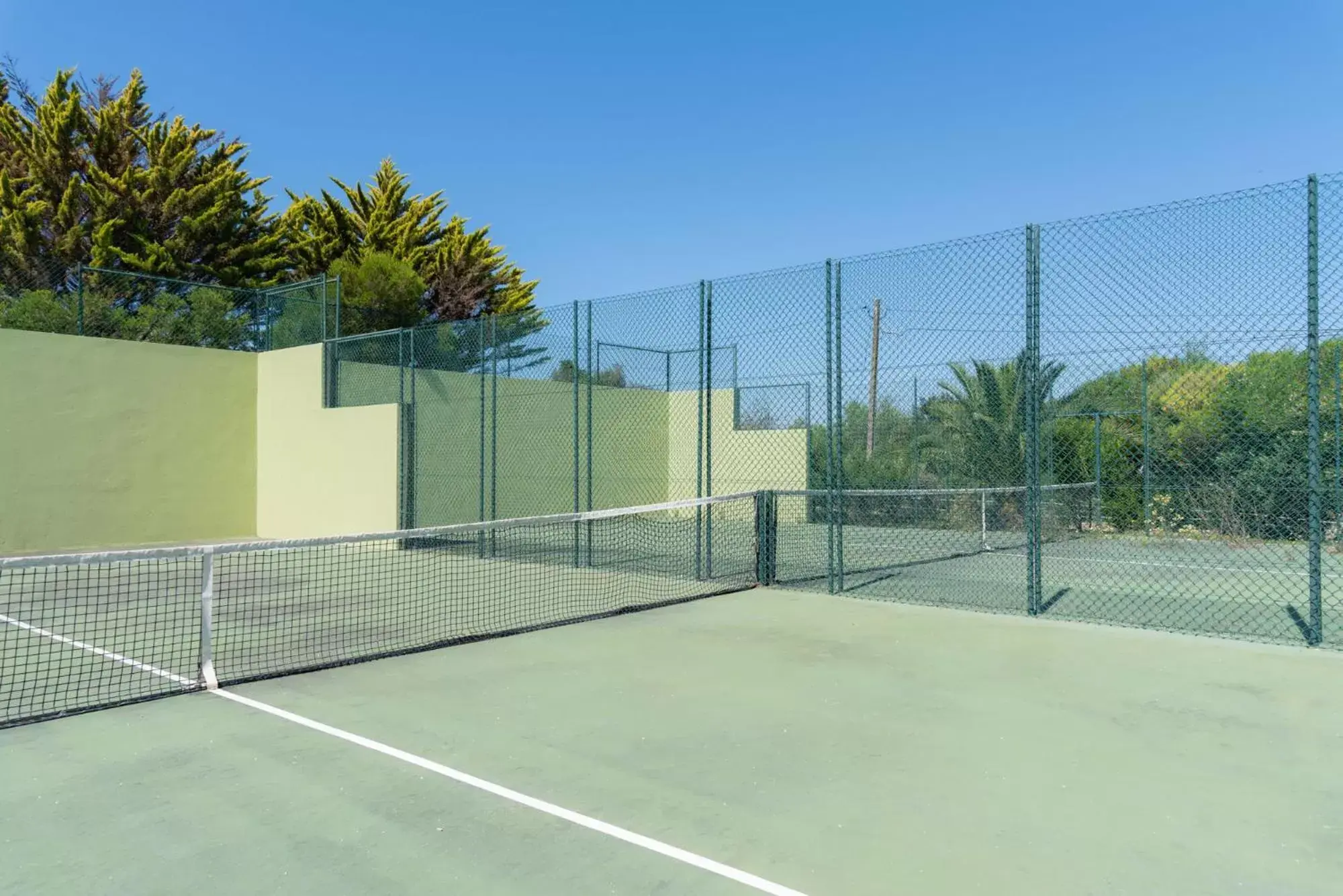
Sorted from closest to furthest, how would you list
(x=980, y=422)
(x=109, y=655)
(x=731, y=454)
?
(x=109, y=655) → (x=980, y=422) → (x=731, y=454)

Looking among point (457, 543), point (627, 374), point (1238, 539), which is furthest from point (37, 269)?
point (1238, 539)

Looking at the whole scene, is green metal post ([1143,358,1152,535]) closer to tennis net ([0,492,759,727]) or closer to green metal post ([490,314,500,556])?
tennis net ([0,492,759,727])

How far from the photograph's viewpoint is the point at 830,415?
334 inches

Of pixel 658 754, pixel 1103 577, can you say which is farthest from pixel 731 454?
pixel 658 754

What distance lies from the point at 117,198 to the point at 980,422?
76.5 ft

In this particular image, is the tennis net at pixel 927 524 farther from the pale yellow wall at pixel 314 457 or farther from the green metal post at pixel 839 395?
the pale yellow wall at pixel 314 457

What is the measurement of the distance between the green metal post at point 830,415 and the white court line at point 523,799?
5.12m

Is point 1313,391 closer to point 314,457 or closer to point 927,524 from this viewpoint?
point 927,524

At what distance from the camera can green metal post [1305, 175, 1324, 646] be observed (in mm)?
5980

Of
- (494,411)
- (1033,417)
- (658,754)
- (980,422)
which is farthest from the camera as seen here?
(494,411)

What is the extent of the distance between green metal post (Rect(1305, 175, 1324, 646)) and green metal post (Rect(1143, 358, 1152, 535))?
2.51 m

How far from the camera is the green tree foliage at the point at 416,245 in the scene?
30.0 meters

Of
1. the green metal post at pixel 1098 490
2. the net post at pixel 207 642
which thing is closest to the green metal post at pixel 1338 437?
the green metal post at pixel 1098 490

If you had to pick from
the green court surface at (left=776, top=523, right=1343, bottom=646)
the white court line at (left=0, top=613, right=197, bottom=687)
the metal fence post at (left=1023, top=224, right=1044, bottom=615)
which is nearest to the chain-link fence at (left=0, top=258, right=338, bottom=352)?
the white court line at (left=0, top=613, right=197, bottom=687)
